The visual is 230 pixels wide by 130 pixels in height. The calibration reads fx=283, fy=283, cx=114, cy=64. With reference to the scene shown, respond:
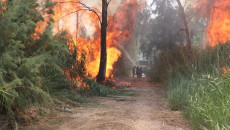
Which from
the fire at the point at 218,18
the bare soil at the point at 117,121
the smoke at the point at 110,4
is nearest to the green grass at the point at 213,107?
the bare soil at the point at 117,121

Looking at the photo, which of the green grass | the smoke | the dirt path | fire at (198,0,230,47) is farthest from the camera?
the smoke

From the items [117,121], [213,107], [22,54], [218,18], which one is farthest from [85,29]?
[213,107]

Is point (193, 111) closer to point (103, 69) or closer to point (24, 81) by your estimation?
point (24, 81)

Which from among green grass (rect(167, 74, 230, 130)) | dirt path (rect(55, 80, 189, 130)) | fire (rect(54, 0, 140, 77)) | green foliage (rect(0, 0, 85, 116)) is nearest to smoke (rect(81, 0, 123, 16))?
fire (rect(54, 0, 140, 77))

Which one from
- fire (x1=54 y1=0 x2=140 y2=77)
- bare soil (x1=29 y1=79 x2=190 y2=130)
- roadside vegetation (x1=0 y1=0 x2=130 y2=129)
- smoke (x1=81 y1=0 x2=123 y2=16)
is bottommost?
bare soil (x1=29 y1=79 x2=190 y2=130)

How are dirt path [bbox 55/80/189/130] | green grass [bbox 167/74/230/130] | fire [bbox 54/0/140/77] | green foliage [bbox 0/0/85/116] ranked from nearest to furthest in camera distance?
green grass [bbox 167/74/230/130]
green foliage [bbox 0/0/85/116]
dirt path [bbox 55/80/189/130]
fire [bbox 54/0/140/77]

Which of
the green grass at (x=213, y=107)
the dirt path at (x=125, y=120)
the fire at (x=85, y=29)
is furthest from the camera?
the fire at (x=85, y=29)

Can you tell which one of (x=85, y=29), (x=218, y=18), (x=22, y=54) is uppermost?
(x=218, y=18)

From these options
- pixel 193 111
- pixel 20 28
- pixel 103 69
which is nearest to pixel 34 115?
pixel 20 28

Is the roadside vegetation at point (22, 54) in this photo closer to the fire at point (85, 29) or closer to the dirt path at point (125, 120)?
the dirt path at point (125, 120)

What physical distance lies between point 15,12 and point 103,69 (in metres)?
10.0

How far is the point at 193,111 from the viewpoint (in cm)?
558

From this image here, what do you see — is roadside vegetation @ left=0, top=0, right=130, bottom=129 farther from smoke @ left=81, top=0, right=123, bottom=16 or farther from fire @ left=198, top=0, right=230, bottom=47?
smoke @ left=81, top=0, right=123, bottom=16

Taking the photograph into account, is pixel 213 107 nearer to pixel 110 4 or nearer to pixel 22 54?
pixel 22 54
